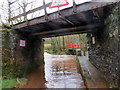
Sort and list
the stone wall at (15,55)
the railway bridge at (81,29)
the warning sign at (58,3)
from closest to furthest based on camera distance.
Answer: the railway bridge at (81,29) < the warning sign at (58,3) < the stone wall at (15,55)

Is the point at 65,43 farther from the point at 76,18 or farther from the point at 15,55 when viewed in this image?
the point at 76,18

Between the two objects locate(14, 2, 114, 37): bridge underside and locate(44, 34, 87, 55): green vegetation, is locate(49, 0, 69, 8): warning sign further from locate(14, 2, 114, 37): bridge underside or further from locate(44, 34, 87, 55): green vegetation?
locate(44, 34, 87, 55): green vegetation

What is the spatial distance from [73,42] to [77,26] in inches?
454

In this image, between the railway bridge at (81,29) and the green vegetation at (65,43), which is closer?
the railway bridge at (81,29)

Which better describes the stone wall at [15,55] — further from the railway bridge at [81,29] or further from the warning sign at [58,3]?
the warning sign at [58,3]

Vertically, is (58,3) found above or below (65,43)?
above

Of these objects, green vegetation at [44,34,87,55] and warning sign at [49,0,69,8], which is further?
green vegetation at [44,34,87,55]

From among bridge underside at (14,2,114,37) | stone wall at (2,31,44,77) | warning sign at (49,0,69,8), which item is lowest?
stone wall at (2,31,44,77)

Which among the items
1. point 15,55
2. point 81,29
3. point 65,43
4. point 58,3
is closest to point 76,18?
point 58,3

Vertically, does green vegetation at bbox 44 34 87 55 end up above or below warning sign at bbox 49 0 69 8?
below

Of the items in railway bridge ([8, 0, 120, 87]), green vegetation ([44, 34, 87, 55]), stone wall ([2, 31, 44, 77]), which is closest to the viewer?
railway bridge ([8, 0, 120, 87])

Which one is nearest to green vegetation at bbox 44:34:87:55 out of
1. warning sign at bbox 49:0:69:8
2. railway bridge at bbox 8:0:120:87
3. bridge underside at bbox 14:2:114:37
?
railway bridge at bbox 8:0:120:87

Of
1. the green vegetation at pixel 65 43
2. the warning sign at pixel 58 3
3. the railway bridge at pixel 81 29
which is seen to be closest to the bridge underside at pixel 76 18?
the railway bridge at pixel 81 29

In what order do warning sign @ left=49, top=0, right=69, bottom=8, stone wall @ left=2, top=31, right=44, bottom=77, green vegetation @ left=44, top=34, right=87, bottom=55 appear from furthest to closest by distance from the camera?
green vegetation @ left=44, top=34, right=87, bottom=55
stone wall @ left=2, top=31, right=44, bottom=77
warning sign @ left=49, top=0, right=69, bottom=8
